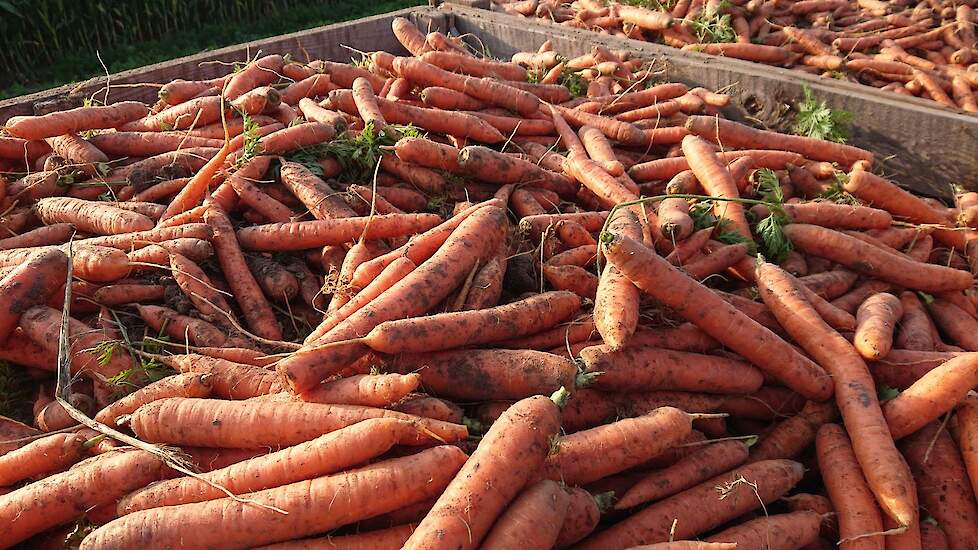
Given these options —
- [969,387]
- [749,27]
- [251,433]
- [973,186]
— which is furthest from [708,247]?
[749,27]

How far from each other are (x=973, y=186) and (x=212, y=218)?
6.08 m

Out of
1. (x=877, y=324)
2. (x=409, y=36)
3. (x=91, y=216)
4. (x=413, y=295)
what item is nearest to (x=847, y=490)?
(x=877, y=324)

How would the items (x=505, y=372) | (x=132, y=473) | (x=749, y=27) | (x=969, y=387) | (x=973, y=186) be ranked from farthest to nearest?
(x=749, y=27)
(x=973, y=186)
(x=969, y=387)
(x=505, y=372)
(x=132, y=473)

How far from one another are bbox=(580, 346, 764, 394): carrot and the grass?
10796 millimetres

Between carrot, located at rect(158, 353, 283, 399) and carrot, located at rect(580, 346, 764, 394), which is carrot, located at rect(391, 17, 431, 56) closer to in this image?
carrot, located at rect(158, 353, 283, 399)

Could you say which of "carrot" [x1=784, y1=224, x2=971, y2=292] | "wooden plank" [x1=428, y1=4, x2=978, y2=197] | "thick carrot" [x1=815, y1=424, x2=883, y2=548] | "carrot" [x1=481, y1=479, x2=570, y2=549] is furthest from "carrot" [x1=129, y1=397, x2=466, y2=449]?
"wooden plank" [x1=428, y1=4, x2=978, y2=197]

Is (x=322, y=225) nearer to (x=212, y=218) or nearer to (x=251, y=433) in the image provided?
(x=212, y=218)

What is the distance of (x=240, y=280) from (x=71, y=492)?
55.8 inches

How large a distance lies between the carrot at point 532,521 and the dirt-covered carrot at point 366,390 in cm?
66

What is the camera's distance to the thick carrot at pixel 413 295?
107 inches

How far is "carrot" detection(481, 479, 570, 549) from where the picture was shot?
2.20 m

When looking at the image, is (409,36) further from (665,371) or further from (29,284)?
(665,371)

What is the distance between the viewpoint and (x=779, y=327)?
3.54 meters

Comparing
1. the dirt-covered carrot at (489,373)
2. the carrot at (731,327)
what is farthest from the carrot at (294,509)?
the carrot at (731,327)
